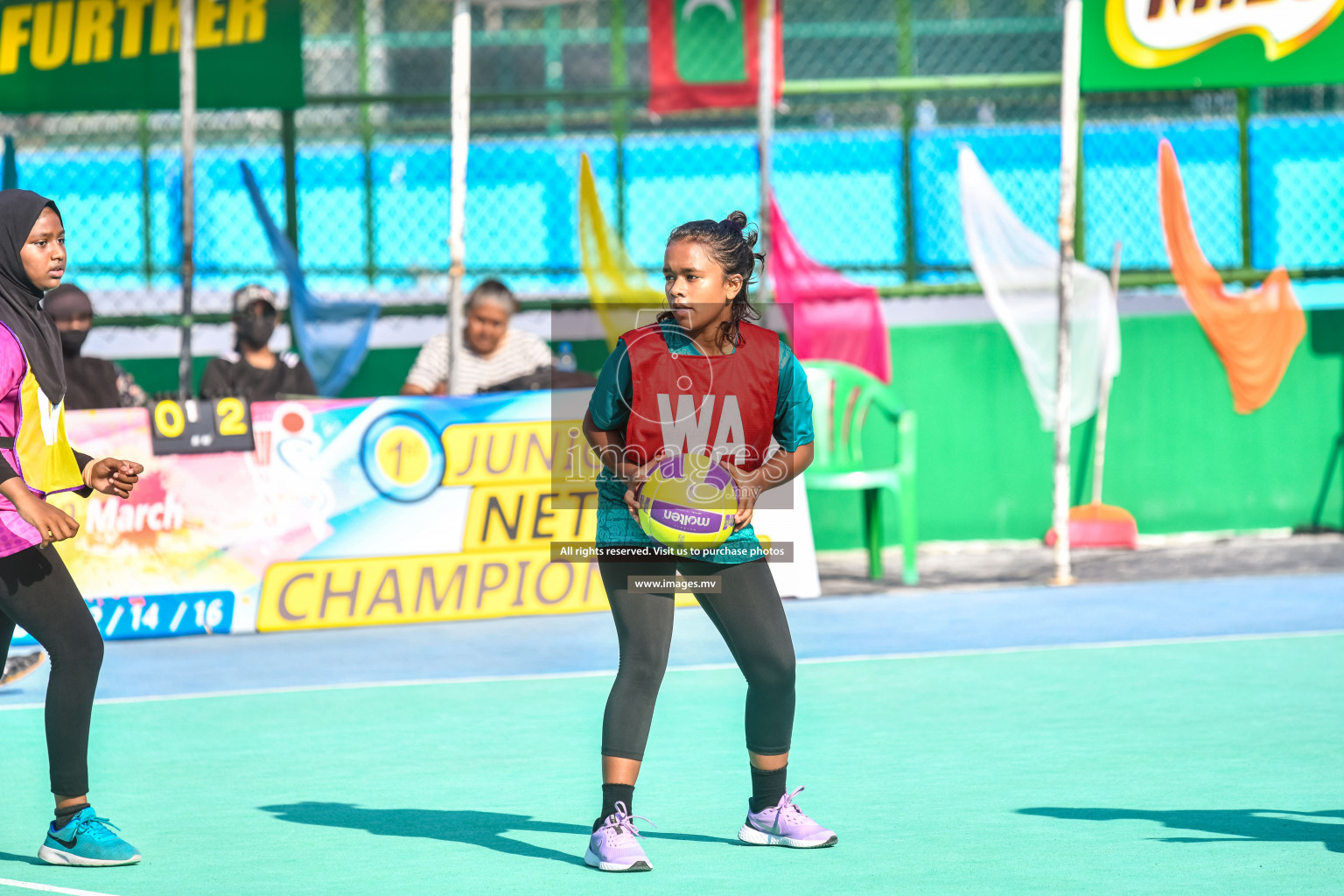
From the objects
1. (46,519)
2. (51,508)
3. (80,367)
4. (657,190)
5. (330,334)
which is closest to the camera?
(46,519)

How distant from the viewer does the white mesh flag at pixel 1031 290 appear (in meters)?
12.3

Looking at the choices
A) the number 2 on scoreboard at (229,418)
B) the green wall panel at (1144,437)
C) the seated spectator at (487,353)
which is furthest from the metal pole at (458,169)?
the green wall panel at (1144,437)

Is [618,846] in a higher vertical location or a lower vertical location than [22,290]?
lower

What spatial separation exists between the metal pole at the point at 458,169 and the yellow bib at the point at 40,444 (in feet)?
19.2

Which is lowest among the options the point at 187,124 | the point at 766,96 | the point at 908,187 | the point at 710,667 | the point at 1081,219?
the point at 710,667

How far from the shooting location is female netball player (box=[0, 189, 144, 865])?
5.27 m

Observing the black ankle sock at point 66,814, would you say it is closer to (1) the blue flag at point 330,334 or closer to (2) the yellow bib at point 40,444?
(2) the yellow bib at point 40,444

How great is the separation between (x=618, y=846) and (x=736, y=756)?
5.39 ft

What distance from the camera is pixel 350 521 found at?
1015 cm

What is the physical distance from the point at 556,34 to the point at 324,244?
6355 mm

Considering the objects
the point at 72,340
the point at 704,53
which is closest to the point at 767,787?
the point at 72,340

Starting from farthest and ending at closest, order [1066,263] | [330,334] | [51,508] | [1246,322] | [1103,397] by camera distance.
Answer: [1246,322] → [1103,397] → [330,334] → [1066,263] → [51,508]

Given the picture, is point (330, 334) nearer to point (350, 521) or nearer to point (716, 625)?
point (350, 521)

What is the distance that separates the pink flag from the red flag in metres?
0.98
